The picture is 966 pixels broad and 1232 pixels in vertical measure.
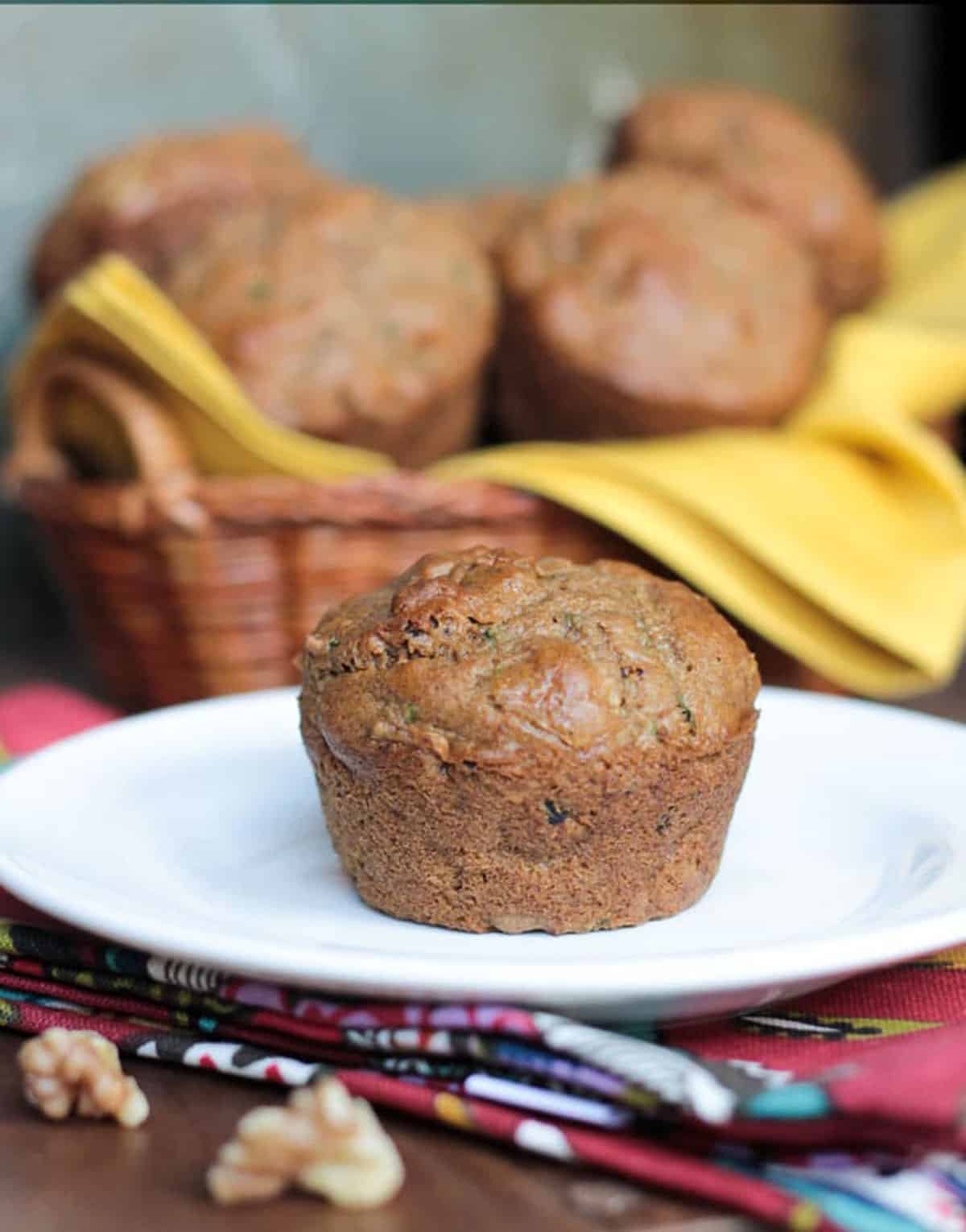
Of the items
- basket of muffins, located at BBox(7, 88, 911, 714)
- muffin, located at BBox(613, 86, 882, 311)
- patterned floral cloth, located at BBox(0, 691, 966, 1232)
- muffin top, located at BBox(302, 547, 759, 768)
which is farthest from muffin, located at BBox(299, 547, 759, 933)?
muffin, located at BBox(613, 86, 882, 311)

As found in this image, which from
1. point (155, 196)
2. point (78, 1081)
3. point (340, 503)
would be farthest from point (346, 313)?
point (78, 1081)

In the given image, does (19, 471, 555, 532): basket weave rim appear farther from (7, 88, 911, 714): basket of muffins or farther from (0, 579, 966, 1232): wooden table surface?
(0, 579, 966, 1232): wooden table surface

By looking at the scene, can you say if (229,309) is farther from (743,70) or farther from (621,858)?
(743,70)

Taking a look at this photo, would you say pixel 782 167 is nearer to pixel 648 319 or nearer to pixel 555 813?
pixel 648 319

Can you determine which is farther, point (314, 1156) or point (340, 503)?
point (340, 503)

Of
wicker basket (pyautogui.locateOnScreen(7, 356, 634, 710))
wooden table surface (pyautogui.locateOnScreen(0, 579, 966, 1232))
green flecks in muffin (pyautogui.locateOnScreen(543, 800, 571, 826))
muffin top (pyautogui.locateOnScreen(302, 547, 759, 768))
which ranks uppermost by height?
muffin top (pyautogui.locateOnScreen(302, 547, 759, 768))

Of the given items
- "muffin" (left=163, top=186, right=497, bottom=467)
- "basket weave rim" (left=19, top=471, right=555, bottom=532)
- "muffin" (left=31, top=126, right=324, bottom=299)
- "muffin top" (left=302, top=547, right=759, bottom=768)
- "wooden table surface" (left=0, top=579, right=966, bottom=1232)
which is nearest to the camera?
"wooden table surface" (left=0, top=579, right=966, bottom=1232)
